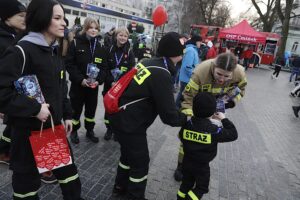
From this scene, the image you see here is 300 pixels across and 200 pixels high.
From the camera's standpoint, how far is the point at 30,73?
6.72 ft

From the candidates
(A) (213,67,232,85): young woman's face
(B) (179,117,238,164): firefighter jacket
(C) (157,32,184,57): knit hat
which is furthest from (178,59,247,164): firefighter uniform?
(C) (157,32,184,57): knit hat

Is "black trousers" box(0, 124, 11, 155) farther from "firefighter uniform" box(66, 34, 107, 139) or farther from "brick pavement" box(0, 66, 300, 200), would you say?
"firefighter uniform" box(66, 34, 107, 139)

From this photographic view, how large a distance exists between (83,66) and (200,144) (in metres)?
2.32

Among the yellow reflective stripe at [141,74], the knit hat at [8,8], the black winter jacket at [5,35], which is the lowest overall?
the yellow reflective stripe at [141,74]

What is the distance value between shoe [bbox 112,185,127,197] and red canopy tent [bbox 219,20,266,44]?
2122 centimetres

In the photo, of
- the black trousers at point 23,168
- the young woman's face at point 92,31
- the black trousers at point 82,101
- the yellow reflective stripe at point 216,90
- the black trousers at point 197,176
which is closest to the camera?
the black trousers at point 23,168

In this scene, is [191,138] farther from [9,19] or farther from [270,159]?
[270,159]

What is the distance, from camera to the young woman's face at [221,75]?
3.06m

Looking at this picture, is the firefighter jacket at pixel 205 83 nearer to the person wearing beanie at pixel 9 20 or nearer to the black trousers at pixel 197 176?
the black trousers at pixel 197 176

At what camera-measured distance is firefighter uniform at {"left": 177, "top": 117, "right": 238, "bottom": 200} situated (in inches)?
108

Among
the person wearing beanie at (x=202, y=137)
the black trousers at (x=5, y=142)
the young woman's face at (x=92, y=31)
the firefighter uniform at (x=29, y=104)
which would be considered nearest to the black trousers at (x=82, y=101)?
the young woman's face at (x=92, y=31)

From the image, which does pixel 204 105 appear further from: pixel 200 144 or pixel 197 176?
pixel 197 176

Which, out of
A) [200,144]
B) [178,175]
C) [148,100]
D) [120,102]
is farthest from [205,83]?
[178,175]

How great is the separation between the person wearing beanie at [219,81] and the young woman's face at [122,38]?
1602 mm
